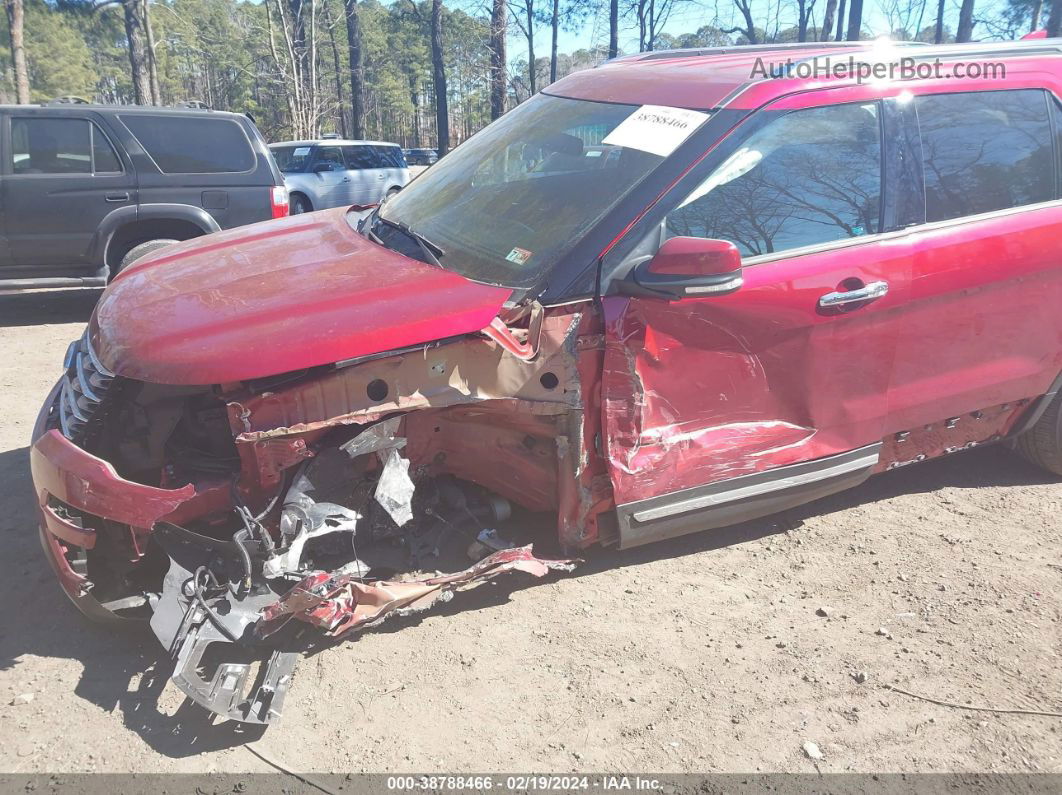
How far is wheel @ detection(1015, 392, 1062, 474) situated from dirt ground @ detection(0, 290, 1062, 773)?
35cm

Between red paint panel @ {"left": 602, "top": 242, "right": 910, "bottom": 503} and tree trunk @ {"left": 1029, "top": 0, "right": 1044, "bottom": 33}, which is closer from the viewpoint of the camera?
red paint panel @ {"left": 602, "top": 242, "right": 910, "bottom": 503}

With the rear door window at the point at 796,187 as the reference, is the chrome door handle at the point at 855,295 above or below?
below

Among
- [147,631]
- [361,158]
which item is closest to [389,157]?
[361,158]

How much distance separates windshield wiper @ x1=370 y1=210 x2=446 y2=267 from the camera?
9.97 feet

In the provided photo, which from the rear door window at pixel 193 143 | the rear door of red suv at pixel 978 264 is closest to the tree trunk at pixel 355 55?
the rear door window at pixel 193 143

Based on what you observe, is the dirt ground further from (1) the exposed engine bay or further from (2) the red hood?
(2) the red hood

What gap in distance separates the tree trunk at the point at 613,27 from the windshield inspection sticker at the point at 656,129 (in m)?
37.3

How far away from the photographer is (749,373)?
2.97 meters

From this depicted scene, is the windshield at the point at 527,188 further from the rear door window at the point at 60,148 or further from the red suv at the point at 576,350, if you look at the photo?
the rear door window at the point at 60,148

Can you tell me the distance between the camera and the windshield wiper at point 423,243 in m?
3.04

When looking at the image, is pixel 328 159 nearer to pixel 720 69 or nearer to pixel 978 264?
pixel 720 69

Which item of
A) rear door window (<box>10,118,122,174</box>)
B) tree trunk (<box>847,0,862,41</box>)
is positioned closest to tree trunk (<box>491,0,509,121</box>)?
tree trunk (<box>847,0,862,41</box>)

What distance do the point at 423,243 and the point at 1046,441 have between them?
121 inches

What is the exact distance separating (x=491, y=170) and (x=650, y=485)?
1.62m
